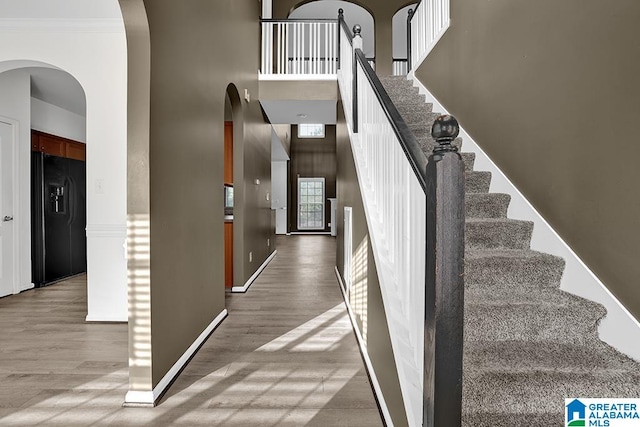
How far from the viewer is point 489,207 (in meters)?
2.35

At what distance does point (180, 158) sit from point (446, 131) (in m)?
1.91

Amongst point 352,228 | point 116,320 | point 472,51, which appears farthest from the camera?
point 116,320

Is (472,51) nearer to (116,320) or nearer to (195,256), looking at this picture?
(195,256)

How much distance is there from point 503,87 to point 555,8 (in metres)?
0.55

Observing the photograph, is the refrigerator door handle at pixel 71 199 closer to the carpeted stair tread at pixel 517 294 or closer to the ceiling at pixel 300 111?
the ceiling at pixel 300 111

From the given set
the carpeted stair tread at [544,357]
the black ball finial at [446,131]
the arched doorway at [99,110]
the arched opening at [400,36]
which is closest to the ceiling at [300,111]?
the arched opening at [400,36]

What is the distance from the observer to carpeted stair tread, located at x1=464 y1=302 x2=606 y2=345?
161 centimetres

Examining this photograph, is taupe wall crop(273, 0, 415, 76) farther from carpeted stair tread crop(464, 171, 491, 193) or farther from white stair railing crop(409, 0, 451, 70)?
Result: carpeted stair tread crop(464, 171, 491, 193)

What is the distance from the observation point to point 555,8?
2025 mm

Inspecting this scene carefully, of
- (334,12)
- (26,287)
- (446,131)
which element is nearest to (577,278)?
(446,131)

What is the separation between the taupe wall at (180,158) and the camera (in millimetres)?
1982

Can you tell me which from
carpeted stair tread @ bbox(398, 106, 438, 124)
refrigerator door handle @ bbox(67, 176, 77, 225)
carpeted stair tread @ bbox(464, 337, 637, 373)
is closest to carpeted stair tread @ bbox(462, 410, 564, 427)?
carpeted stair tread @ bbox(464, 337, 637, 373)

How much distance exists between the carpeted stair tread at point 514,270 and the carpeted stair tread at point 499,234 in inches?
9.6

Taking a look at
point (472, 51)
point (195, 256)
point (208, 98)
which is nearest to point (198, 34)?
point (208, 98)
